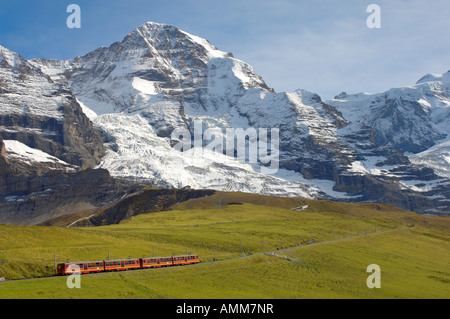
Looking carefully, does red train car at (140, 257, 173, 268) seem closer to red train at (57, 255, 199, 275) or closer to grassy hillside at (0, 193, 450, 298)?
red train at (57, 255, 199, 275)

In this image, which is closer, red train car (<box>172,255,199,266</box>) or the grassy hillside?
the grassy hillside

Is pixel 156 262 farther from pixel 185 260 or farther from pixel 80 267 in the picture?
pixel 80 267

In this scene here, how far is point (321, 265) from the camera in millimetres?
108312

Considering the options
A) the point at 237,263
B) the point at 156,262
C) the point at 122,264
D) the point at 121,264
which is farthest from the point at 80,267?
the point at 237,263

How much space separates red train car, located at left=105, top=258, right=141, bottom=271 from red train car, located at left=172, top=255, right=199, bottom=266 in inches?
306

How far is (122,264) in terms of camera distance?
8844cm

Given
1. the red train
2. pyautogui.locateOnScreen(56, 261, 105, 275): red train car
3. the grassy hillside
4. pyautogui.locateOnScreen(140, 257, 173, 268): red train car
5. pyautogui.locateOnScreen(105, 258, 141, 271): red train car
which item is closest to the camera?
the grassy hillside

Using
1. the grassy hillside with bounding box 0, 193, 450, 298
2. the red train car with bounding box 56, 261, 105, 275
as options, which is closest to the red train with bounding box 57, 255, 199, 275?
the red train car with bounding box 56, 261, 105, 275

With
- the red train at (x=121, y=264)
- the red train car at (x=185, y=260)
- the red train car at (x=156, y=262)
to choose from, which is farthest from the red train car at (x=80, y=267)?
the red train car at (x=185, y=260)

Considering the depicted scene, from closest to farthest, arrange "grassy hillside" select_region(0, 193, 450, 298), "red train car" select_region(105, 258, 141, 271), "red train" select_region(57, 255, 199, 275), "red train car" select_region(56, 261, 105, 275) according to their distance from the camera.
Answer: "grassy hillside" select_region(0, 193, 450, 298), "red train car" select_region(56, 261, 105, 275), "red train" select_region(57, 255, 199, 275), "red train car" select_region(105, 258, 141, 271)

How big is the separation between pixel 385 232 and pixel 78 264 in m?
119

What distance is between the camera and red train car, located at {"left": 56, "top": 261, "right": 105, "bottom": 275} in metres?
80.4
